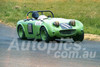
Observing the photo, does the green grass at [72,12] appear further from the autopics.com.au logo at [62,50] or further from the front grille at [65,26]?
the autopics.com.au logo at [62,50]

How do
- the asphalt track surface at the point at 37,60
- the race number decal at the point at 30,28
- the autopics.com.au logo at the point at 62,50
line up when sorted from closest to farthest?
the asphalt track surface at the point at 37,60 < the autopics.com.au logo at the point at 62,50 < the race number decal at the point at 30,28

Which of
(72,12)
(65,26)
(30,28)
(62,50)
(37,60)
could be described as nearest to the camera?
(37,60)

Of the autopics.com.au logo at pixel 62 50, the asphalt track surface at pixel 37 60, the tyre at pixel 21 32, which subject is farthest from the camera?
the tyre at pixel 21 32

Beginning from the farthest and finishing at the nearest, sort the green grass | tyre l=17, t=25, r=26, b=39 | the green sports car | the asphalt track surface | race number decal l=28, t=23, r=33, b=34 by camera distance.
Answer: the green grass → tyre l=17, t=25, r=26, b=39 → race number decal l=28, t=23, r=33, b=34 → the green sports car → the asphalt track surface

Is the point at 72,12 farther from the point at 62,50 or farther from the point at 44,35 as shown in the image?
the point at 62,50

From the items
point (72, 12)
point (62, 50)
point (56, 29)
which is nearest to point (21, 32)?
point (56, 29)

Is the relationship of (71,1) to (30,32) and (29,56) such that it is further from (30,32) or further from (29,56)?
(29,56)

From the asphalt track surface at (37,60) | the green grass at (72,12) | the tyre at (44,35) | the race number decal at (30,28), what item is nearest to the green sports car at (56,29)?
the tyre at (44,35)

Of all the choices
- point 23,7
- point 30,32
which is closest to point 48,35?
point 30,32

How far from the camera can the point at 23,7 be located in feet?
131

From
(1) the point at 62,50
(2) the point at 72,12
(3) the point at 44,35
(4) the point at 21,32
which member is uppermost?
(1) the point at 62,50

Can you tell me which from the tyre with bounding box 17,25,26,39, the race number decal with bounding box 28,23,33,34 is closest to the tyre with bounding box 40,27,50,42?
the race number decal with bounding box 28,23,33,34

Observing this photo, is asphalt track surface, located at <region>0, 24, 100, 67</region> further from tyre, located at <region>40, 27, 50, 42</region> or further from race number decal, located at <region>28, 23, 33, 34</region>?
race number decal, located at <region>28, 23, 33, 34</region>

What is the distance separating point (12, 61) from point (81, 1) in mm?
32065
